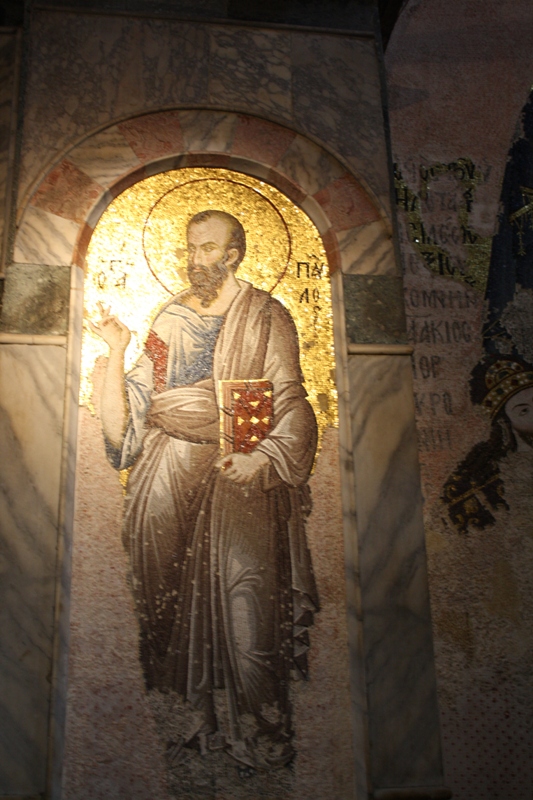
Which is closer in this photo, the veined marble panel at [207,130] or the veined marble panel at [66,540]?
the veined marble panel at [66,540]

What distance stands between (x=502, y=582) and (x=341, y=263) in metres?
1.93

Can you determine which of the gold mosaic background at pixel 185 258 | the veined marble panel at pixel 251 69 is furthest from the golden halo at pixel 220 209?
the veined marble panel at pixel 251 69

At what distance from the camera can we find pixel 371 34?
17.8 feet

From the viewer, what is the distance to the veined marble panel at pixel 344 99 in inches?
203

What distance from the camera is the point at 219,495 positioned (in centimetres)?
455

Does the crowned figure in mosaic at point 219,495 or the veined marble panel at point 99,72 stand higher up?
the veined marble panel at point 99,72

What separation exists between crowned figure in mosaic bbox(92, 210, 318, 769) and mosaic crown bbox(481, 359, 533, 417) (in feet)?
3.33

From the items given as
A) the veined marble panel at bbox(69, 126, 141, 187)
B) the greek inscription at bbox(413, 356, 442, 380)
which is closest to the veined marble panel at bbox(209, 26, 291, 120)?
the veined marble panel at bbox(69, 126, 141, 187)

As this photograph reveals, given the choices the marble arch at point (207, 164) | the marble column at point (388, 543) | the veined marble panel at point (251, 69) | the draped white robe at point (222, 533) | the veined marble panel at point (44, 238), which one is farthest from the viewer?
the veined marble panel at point (251, 69)

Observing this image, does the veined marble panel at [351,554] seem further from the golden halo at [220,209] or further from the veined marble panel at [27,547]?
the veined marble panel at [27,547]

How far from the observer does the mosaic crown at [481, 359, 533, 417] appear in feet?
15.9

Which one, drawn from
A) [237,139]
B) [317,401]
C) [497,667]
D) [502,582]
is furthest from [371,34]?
[497,667]

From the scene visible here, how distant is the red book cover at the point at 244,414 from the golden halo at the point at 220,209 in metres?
0.61

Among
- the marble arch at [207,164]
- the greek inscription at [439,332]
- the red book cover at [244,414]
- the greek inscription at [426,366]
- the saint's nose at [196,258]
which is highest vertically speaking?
the marble arch at [207,164]
